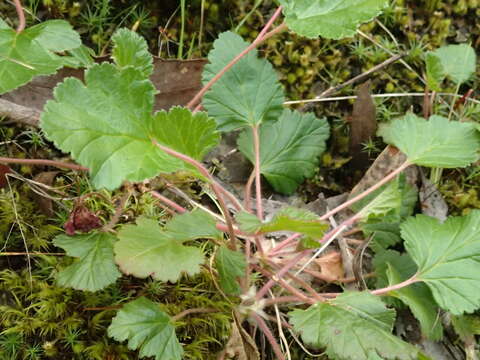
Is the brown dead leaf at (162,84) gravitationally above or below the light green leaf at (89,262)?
above

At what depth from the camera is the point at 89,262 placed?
138cm

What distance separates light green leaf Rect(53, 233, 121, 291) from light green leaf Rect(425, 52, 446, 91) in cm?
109

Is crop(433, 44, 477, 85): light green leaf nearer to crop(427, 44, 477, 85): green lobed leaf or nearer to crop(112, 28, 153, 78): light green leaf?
crop(427, 44, 477, 85): green lobed leaf

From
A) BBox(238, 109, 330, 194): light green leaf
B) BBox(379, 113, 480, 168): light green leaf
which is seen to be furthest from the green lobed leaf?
BBox(238, 109, 330, 194): light green leaf

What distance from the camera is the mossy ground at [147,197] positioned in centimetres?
141

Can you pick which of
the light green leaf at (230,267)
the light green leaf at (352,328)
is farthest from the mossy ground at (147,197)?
the light green leaf at (352,328)

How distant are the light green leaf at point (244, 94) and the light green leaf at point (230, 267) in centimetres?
44

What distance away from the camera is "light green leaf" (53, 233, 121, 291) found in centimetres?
135

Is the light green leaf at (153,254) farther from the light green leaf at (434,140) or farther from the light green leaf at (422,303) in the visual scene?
the light green leaf at (434,140)

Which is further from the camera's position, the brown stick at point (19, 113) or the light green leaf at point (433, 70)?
the light green leaf at point (433, 70)

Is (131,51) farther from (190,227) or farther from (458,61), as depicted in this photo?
(458,61)

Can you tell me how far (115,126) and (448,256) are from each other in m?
0.96

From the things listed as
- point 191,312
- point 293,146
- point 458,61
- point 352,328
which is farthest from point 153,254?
point 458,61

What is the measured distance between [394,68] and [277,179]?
0.64 metres
